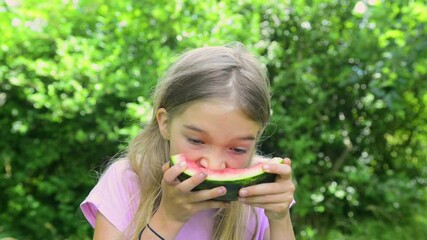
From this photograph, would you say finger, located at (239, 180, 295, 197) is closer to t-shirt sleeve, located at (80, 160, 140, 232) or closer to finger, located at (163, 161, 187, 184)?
finger, located at (163, 161, 187, 184)

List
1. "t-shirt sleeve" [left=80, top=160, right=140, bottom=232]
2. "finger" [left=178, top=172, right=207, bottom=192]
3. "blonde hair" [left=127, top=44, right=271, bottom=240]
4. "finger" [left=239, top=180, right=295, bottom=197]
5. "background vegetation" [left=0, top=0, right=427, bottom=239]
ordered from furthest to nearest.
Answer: "background vegetation" [left=0, top=0, right=427, bottom=239] → "t-shirt sleeve" [left=80, top=160, right=140, bottom=232] → "blonde hair" [left=127, top=44, right=271, bottom=240] → "finger" [left=239, top=180, right=295, bottom=197] → "finger" [left=178, top=172, right=207, bottom=192]

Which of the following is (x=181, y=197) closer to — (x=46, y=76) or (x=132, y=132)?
(x=132, y=132)

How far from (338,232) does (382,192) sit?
464 mm

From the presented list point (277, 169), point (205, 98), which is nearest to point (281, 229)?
point (277, 169)

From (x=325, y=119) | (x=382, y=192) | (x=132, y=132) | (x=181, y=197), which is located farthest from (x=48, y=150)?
(x=181, y=197)

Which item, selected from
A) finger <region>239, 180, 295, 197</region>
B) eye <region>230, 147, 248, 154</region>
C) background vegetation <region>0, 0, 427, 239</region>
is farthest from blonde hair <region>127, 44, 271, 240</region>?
background vegetation <region>0, 0, 427, 239</region>

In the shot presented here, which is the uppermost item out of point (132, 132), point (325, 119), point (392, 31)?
point (392, 31)

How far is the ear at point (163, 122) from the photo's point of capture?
2.24m

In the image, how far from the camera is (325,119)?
482 centimetres

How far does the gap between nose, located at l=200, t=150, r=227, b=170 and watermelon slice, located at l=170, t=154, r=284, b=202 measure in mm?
17

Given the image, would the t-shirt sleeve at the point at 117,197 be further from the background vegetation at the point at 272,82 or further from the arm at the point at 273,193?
the background vegetation at the point at 272,82

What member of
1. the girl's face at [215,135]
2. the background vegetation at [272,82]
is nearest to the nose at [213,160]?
the girl's face at [215,135]

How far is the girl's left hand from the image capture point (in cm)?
196

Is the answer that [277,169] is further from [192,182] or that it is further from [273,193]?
[192,182]
